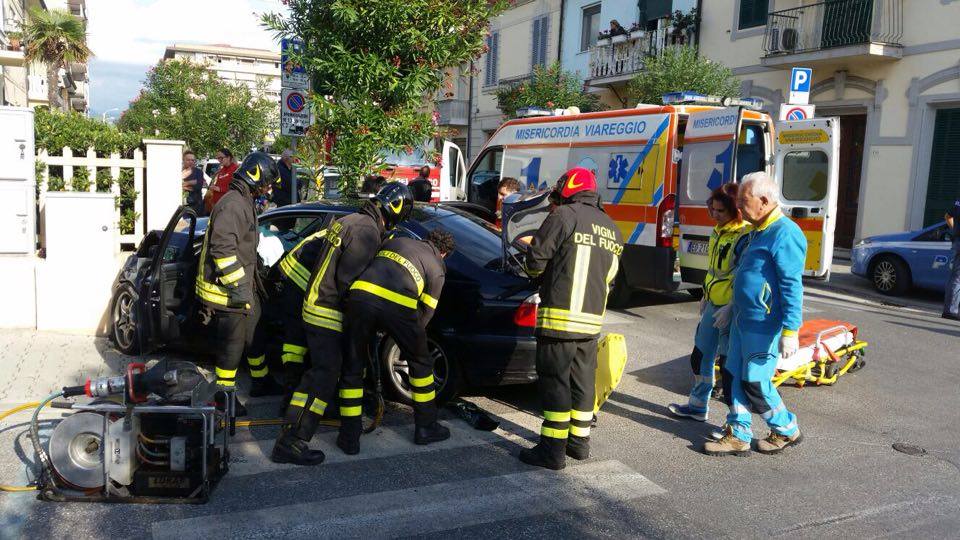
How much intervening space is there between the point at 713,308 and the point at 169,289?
4070 millimetres

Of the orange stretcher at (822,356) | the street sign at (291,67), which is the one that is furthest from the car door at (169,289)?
the orange stretcher at (822,356)

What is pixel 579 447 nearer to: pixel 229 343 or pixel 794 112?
pixel 229 343

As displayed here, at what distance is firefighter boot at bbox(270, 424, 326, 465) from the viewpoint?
4.59m

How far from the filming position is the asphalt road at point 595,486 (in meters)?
3.85

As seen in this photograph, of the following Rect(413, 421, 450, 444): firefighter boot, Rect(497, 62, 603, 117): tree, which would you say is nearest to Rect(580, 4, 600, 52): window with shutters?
Rect(497, 62, 603, 117): tree

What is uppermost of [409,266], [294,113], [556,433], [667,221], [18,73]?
[18,73]

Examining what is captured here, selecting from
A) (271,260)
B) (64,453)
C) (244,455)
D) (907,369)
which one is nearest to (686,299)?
(907,369)

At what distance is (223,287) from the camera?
5203 millimetres

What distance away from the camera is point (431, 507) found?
13.4ft

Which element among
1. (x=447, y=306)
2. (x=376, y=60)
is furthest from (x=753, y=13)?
(x=447, y=306)

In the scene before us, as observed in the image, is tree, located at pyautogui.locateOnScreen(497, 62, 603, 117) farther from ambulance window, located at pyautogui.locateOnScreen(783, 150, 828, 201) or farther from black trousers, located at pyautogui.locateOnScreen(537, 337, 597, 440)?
black trousers, located at pyautogui.locateOnScreen(537, 337, 597, 440)

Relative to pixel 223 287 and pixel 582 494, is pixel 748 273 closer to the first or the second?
pixel 582 494

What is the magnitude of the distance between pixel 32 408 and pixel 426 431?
2.76 metres

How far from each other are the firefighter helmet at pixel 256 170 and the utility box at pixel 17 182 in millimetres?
3413
